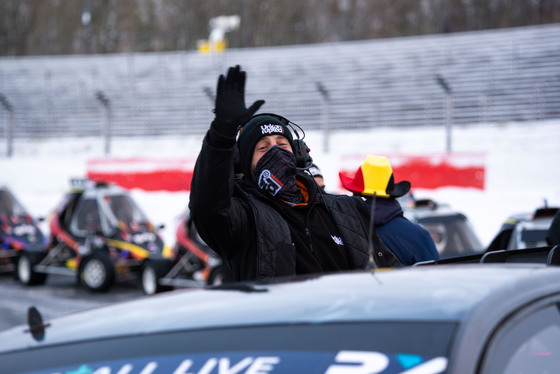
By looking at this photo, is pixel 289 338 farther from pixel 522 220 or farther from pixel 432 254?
pixel 522 220

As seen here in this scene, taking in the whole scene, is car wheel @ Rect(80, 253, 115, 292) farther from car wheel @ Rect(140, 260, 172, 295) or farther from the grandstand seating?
the grandstand seating

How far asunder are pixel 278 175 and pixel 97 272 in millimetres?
9509

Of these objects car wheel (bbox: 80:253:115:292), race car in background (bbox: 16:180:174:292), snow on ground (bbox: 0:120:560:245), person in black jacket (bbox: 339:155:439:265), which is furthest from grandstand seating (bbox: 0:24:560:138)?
person in black jacket (bbox: 339:155:439:265)

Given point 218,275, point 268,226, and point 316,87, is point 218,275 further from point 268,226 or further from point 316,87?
point 316,87

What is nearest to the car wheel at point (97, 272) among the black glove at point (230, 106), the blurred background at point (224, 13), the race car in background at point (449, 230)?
the race car in background at point (449, 230)

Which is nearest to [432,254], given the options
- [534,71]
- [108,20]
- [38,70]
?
[534,71]

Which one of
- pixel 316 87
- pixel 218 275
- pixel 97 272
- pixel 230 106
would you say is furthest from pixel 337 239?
pixel 316 87

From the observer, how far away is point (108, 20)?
66500mm

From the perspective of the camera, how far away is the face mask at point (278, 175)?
3.14 meters

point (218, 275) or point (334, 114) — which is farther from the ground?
point (334, 114)

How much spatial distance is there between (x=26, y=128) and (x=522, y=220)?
25.5 meters

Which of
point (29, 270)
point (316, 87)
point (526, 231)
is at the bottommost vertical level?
point (29, 270)

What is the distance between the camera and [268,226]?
3.00 meters

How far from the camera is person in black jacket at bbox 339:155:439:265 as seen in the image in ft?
14.3
